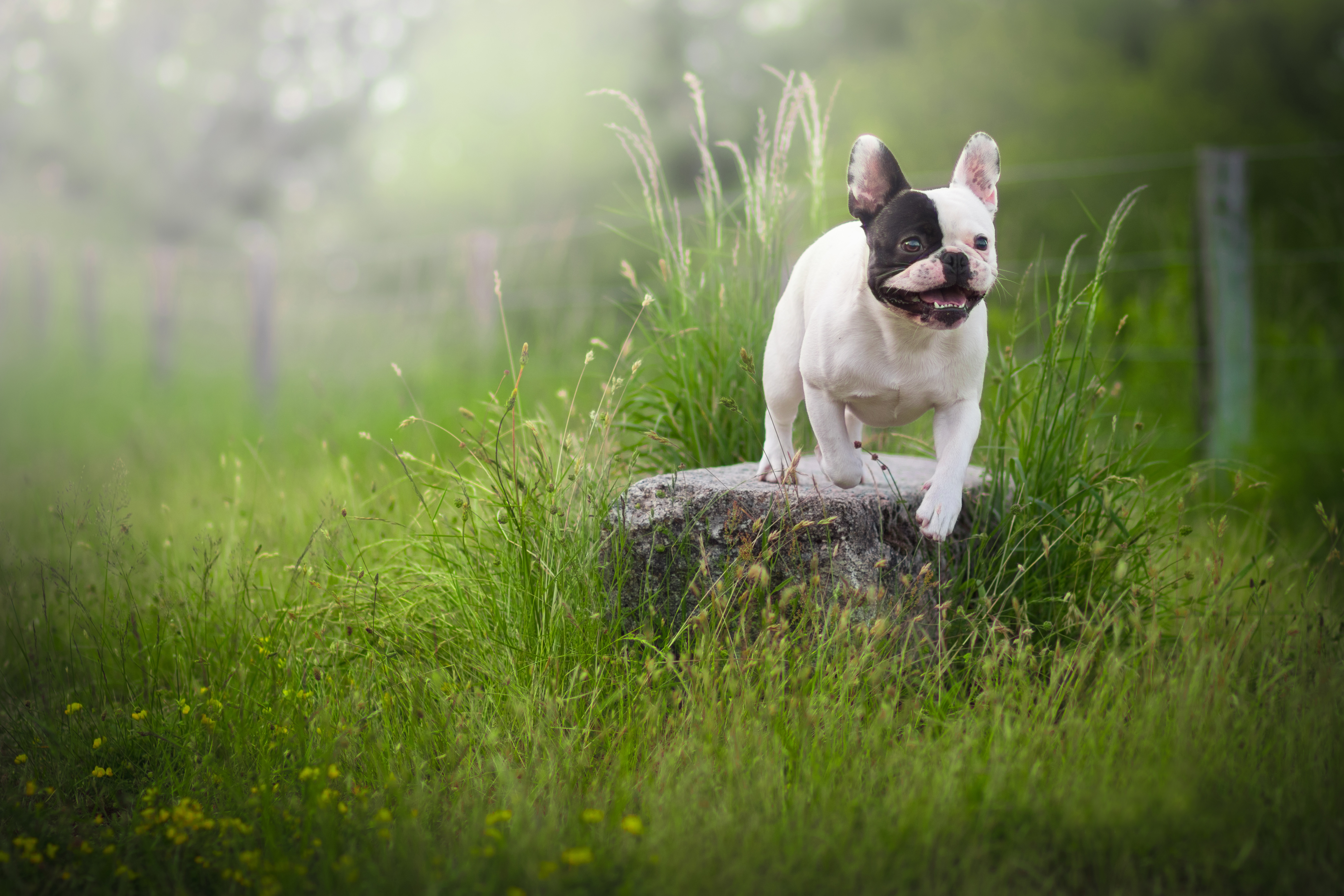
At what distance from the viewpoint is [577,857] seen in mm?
1520

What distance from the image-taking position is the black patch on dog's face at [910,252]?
2109 millimetres

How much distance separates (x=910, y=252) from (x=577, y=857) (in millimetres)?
1421

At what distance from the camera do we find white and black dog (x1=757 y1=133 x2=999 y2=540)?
2109 millimetres

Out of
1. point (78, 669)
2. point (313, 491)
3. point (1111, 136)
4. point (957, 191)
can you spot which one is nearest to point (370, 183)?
point (1111, 136)

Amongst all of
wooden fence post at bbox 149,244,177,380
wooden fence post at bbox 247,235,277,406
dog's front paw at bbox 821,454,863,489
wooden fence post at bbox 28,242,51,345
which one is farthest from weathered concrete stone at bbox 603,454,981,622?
wooden fence post at bbox 28,242,51,345

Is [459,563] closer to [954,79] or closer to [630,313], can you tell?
[630,313]

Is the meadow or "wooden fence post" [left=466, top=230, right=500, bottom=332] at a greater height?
"wooden fence post" [left=466, top=230, right=500, bottom=332]

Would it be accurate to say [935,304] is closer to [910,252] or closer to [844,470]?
[910,252]

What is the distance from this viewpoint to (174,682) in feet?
8.19

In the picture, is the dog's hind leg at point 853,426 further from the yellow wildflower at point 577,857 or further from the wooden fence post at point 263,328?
the wooden fence post at point 263,328

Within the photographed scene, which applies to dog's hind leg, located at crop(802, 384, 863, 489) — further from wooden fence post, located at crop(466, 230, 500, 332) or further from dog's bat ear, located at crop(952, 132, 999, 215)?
wooden fence post, located at crop(466, 230, 500, 332)

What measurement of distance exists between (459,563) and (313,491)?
158 centimetres

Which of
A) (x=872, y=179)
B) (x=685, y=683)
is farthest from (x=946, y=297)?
(x=685, y=683)

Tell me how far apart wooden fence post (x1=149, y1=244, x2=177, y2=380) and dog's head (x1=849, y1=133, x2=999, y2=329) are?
27.4 ft
